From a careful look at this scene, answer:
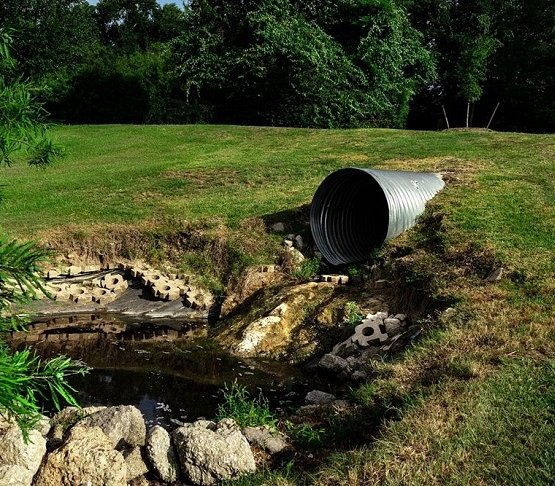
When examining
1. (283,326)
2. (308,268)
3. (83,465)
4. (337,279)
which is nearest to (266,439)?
(83,465)

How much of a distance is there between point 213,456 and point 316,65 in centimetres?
2368

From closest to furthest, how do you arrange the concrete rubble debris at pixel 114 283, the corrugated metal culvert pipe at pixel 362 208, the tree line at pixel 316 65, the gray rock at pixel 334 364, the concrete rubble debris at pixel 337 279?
the gray rock at pixel 334 364
the concrete rubble debris at pixel 337 279
the corrugated metal culvert pipe at pixel 362 208
the concrete rubble debris at pixel 114 283
the tree line at pixel 316 65

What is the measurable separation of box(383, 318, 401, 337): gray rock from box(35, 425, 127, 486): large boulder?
4309 millimetres

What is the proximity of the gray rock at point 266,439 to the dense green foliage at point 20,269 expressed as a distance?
2.57 m

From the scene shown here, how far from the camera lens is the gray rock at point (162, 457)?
16.6ft

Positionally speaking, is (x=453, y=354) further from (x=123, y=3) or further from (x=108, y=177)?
(x=123, y=3)

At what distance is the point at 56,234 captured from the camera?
41.4ft

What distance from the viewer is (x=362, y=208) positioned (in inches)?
481

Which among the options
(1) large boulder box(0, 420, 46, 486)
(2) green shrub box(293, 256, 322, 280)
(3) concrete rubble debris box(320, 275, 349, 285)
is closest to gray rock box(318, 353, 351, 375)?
(3) concrete rubble debris box(320, 275, 349, 285)

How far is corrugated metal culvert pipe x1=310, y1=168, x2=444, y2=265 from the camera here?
34.2ft

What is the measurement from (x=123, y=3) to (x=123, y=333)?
190ft

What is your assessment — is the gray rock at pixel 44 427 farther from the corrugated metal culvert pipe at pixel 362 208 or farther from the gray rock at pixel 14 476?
the corrugated metal culvert pipe at pixel 362 208

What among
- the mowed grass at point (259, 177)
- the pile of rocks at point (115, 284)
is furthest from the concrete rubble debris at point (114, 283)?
the mowed grass at point (259, 177)

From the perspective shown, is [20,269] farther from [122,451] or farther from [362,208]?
[362,208]
